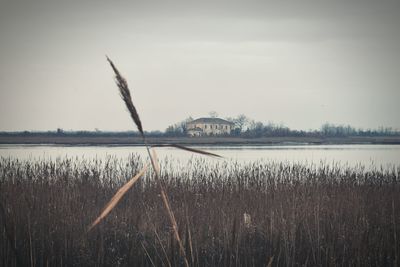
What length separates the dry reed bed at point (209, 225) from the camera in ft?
19.3

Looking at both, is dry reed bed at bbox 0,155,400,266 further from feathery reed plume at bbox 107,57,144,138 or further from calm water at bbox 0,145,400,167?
calm water at bbox 0,145,400,167

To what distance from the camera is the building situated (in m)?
92.4

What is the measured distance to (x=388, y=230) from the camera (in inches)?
258

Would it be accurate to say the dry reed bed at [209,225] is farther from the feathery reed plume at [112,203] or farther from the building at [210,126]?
the building at [210,126]

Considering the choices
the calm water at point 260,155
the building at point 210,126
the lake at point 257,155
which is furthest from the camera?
the building at point 210,126

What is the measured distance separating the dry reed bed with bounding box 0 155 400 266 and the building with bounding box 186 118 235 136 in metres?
80.1

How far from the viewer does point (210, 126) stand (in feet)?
320

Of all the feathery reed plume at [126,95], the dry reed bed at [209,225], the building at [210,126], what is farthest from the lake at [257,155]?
the building at [210,126]

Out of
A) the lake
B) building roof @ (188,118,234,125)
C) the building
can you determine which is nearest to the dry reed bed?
the lake

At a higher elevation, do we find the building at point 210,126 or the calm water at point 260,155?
the building at point 210,126

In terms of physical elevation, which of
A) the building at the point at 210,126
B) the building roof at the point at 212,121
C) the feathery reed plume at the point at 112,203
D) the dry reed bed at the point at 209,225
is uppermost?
the building roof at the point at 212,121

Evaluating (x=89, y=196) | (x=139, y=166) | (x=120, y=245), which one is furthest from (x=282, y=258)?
(x=139, y=166)

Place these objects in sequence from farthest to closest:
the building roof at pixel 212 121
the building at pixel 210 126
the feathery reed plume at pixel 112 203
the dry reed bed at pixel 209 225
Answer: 1. the building roof at pixel 212 121
2. the building at pixel 210 126
3. the dry reed bed at pixel 209 225
4. the feathery reed plume at pixel 112 203

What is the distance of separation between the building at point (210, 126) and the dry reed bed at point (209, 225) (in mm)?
80050
